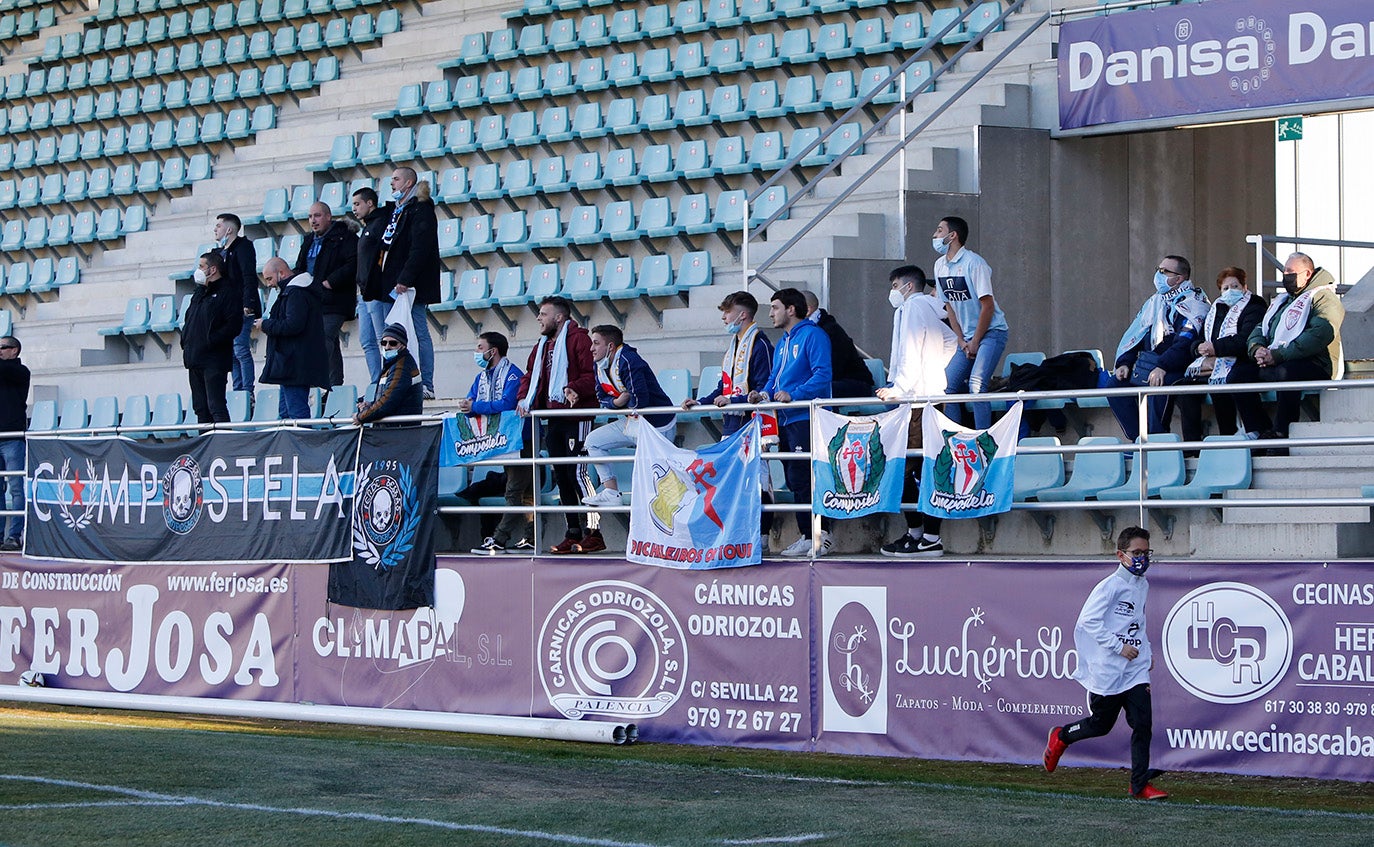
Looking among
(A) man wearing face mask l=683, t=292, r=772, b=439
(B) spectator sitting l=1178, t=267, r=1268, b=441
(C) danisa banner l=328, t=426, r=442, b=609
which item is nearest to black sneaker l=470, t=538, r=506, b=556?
(C) danisa banner l=328, t=426, r=442, b=609

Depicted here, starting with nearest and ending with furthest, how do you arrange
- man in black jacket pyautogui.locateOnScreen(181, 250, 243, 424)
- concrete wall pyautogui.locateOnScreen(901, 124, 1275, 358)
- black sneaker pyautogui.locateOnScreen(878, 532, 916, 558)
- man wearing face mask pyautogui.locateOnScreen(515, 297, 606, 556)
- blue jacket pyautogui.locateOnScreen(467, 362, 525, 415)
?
black sneaker pyautogui.locateOnScreen(878, 532, 916, 558), man wearing face mask pyautogui.locateOnScreen(515, 297, 606, 556), blue jacket pyautogui.locateOnScreen(467, 362, 525, 415), man in black jacket pyautogui.locateOnScreen(181, 250, 243, 424), concrete wall pyautogui.locateOnScreen(901, 124, 1275, 358)

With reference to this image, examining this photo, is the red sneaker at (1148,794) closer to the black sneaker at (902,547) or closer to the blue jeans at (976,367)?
the black sneaker at (902,547)

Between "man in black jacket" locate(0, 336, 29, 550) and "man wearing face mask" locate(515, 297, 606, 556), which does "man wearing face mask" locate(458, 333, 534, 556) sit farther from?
"man in black jacket" locate(0, 336, 29, 550)

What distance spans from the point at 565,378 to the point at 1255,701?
5.37 meters

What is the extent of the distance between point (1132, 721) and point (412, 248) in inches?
275

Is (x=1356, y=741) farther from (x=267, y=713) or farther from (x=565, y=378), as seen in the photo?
(x=267, y=713)

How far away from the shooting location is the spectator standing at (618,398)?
12.4 metres

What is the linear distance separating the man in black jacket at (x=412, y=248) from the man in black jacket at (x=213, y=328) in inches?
62.0

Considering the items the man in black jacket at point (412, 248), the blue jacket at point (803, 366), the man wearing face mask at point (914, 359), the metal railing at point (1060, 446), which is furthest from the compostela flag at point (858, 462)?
the man in black jacket at point (412, 248)

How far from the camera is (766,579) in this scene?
37.1 ft

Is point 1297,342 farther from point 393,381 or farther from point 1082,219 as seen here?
point 393,381

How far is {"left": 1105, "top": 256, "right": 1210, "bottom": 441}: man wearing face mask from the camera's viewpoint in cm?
1152

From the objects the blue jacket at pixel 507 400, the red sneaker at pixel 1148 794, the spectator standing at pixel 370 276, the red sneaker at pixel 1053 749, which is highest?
the spectator standing at pixel 370 276

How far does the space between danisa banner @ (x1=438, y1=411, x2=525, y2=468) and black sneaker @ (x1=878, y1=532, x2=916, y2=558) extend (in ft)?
9.69
